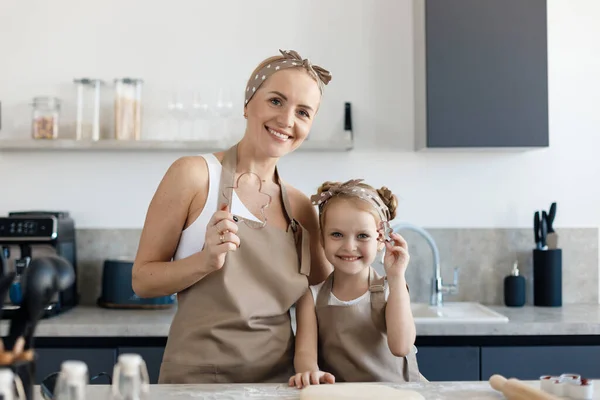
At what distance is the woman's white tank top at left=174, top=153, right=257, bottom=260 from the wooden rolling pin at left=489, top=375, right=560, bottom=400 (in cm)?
72

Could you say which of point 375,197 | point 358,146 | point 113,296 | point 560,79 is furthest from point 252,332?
point 560,79

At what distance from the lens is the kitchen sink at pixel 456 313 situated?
2.54 meters

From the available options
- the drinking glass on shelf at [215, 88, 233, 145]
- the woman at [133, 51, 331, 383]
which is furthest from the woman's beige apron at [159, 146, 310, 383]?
the drinking glass on shelf at [215, 88, 233, 145]

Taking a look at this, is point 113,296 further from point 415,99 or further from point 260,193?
point 415,99

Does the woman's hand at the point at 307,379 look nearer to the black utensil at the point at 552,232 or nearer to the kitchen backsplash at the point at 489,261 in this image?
the kitchen backsplash at the point at 489,261

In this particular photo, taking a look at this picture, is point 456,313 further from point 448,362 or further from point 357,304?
point 357,304

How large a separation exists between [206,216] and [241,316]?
10.2 inches

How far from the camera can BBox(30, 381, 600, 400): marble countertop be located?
1.26m

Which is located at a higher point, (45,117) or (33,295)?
(45,117)

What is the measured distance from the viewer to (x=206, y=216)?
167cm

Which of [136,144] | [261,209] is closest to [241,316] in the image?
[261,209]

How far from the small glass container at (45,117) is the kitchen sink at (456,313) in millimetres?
1762

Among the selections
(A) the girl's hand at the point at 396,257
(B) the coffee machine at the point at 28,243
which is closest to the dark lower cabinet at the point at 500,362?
(B) the coffee machine at the point at 28,243

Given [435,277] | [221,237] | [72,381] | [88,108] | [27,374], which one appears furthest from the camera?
[88,108]
